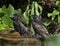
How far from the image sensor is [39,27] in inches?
186

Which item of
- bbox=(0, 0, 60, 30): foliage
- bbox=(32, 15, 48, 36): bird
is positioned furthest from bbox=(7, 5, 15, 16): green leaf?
bbox=(32, 15, 48, 36): bird

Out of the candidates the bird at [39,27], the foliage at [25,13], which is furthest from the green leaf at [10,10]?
the bird at [39,27]

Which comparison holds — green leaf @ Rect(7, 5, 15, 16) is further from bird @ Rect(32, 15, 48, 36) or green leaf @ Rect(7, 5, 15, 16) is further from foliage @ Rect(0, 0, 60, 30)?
bird @ Rect(32, 15, 48, 36)

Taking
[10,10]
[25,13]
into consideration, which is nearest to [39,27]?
[25,13]

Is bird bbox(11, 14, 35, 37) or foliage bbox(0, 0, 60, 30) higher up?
foliage bbox(0, 0, 60, 30)

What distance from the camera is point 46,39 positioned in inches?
182

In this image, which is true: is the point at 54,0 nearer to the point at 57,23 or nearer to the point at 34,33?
the point at 57,23

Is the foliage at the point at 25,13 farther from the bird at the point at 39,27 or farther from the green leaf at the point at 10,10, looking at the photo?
the bird at the point at 39,27

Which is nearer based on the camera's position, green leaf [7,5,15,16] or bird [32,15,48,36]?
bird [32,15,48,36]

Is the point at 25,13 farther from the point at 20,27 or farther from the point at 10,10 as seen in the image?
the point at 20,27

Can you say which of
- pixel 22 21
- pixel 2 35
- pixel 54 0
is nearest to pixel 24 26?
pixel 22 21

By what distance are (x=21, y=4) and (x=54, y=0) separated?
1.82 feet

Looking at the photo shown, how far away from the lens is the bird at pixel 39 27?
15.4 feet

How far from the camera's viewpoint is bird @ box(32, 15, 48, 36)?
468 cm
